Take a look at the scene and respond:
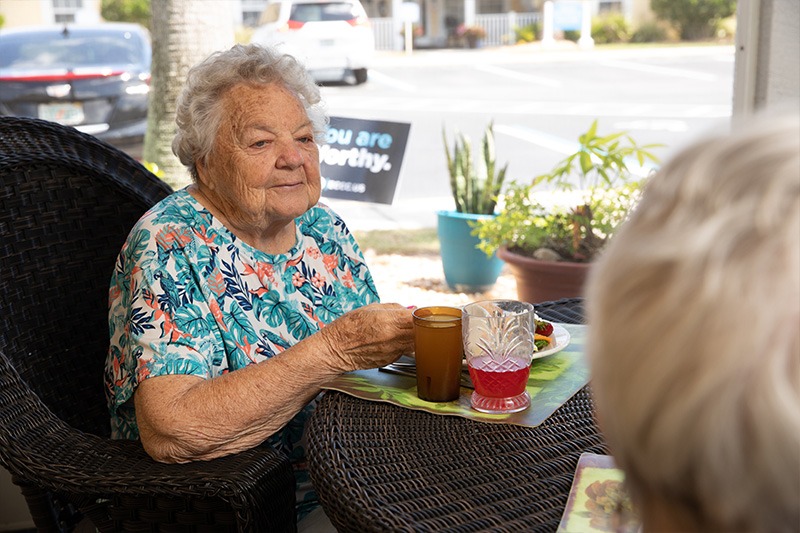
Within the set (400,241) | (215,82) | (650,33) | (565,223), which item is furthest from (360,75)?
(215,82)

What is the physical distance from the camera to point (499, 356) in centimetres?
142

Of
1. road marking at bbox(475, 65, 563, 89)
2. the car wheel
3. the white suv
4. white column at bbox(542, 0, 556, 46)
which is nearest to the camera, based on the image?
the white suv

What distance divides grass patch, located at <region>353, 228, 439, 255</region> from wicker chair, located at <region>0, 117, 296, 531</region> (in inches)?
159

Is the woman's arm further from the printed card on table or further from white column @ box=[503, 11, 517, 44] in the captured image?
white column @ box=[503, 11, 517, 44]

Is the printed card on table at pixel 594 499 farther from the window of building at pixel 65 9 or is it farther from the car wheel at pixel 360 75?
the window of building at pixel 65 9

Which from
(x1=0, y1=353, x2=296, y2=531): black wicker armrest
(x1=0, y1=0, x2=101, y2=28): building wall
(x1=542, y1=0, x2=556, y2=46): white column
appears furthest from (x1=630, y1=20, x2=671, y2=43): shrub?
(x1=0, y1=353, x2=296, y2=531): black wicker armrest

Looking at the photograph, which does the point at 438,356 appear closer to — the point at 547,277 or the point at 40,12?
the point at 547,277

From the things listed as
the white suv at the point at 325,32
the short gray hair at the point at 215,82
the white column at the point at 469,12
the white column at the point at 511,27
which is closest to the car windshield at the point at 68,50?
the white suv at the point at 325,32

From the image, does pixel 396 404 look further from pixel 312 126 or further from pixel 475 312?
pixel 312 126

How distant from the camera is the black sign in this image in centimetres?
418

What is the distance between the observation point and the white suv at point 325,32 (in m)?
15.1

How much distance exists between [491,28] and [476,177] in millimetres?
23880

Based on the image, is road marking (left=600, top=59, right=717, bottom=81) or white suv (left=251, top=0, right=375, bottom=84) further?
road marking (left=600, top=59, right=717, bottom=81)

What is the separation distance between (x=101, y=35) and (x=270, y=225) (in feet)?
25.1
